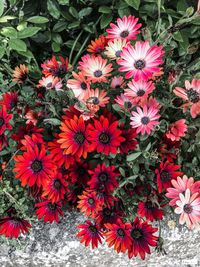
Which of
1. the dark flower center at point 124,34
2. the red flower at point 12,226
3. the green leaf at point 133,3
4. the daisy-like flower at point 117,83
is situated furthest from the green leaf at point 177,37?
the red flower at point 12,226

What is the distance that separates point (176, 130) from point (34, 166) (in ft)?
1.21

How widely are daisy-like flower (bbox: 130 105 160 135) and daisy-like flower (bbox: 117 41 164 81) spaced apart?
8cm

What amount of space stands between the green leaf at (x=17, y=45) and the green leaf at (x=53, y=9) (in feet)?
0.63

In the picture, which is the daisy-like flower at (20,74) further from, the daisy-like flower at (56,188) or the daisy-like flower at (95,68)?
the daisy-like flower at (56,188)

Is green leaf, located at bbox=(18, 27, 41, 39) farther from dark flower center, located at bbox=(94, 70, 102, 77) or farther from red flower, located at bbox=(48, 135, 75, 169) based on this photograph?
red flower, located at bbox=(48, 135, 75, 169)

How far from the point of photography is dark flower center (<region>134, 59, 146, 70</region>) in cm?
106

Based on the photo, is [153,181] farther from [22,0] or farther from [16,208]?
[22,0]

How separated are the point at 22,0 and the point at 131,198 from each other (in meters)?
0.84

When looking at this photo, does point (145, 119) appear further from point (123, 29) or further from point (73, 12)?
point (73, 12)

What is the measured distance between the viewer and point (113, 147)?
3.43 feet

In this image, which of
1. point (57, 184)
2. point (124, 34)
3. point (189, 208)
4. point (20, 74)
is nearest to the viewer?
point (189, 208)

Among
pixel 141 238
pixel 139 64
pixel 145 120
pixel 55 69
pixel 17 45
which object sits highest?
pixel 17 45

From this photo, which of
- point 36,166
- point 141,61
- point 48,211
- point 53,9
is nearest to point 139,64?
point 141,61

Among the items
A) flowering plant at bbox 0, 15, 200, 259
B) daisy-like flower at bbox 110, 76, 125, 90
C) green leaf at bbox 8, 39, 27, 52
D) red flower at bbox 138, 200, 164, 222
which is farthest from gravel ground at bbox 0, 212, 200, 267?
green leaf at bbox 8, 39, 27, 52
